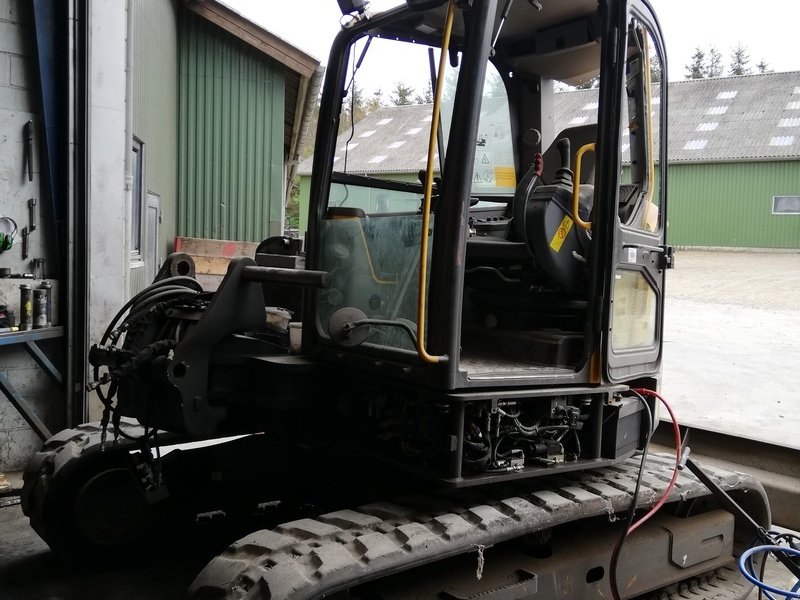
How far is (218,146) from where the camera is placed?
11445 mm

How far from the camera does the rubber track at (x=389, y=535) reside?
2.42 m

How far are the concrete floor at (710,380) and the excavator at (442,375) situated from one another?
217 millimetres

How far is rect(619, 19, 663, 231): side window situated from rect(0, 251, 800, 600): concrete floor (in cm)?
251

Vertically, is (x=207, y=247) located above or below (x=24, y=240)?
below

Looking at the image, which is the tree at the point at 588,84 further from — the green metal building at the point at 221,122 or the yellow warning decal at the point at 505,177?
the green metal building at the point at 221,122

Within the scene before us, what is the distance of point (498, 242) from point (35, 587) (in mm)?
2757

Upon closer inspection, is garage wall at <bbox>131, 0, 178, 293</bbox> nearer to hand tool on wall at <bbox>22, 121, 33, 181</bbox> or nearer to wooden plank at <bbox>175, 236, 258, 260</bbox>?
wooden plank at <bbox>175, 236, 258, 260</bbox>

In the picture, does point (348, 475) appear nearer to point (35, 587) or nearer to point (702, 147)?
point (35, 587)

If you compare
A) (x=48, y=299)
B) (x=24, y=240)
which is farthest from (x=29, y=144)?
(x=48, y=299)

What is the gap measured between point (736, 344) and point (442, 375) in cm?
1118

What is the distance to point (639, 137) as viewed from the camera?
3.69 metres

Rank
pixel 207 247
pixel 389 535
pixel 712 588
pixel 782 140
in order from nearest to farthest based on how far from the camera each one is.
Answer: pixel 389 535 → pixel 712 588 → pixel 207 247 → pixel 782 140

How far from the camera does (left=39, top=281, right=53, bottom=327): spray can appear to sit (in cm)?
563

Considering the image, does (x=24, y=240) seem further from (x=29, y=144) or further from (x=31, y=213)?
(x=29, y=144)
